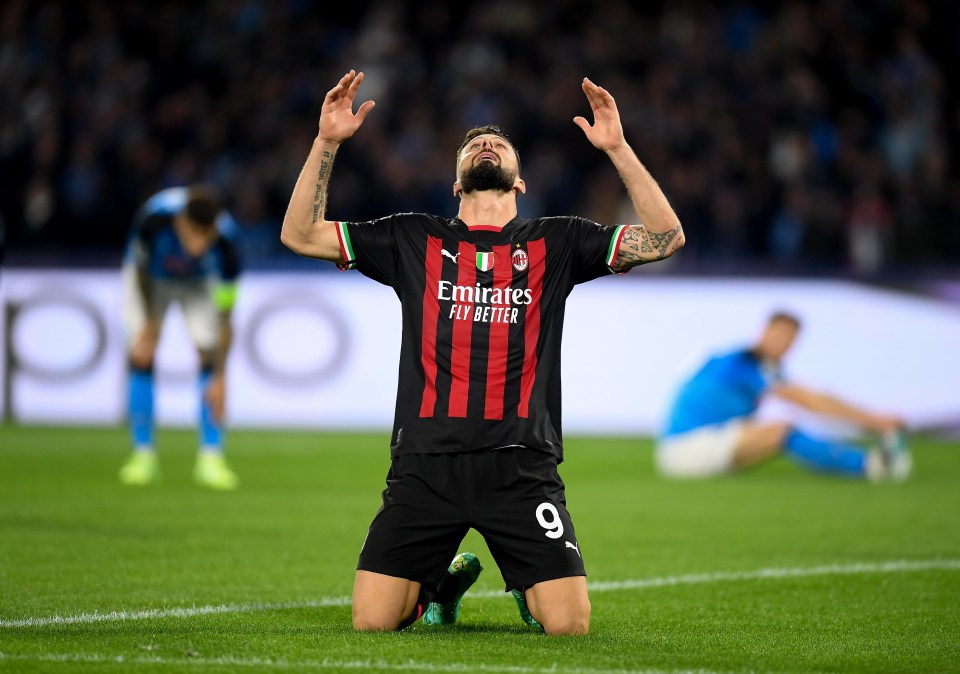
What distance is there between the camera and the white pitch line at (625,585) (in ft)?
19.1

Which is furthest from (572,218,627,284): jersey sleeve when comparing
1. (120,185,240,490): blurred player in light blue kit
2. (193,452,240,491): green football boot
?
(193,452,240,491): green football boot

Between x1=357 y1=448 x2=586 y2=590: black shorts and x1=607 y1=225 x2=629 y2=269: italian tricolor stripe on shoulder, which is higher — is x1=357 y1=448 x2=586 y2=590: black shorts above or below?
below

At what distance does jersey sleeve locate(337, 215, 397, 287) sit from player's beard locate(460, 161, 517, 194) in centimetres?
32

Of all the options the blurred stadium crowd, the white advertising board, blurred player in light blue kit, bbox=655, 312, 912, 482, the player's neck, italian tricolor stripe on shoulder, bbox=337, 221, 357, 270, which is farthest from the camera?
the blurred stadium crowd

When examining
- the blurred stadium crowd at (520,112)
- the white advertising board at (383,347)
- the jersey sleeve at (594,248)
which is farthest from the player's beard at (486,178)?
the blurred stadium crowd at (520,112)

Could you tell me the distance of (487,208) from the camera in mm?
5879

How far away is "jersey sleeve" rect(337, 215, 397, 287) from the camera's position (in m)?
5.80

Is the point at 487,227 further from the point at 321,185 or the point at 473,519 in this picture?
the point at 473,519

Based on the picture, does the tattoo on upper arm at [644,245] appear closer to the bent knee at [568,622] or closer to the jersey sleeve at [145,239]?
the bent knee at [568,622]

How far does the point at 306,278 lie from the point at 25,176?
405 centimetres

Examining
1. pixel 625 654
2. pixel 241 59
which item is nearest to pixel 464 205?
pixel 625 654

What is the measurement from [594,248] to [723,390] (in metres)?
6.80

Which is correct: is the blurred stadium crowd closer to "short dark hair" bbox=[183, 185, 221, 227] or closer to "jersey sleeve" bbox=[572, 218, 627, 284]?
"short dark hair" bbox=[183, 185, 221, 227]

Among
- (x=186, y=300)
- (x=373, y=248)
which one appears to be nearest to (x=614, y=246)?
(x=373, y=248)
